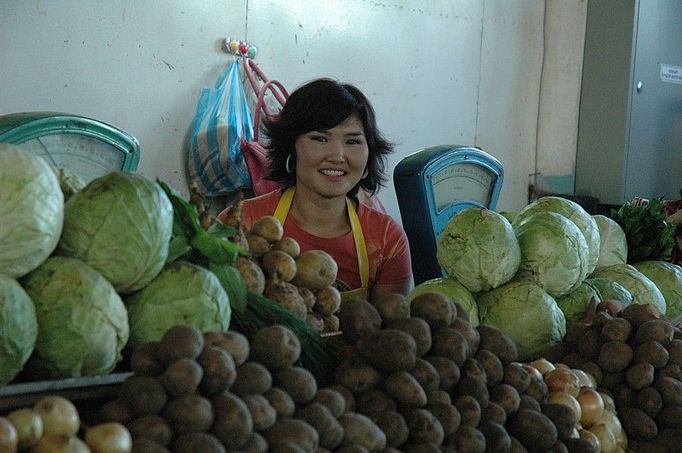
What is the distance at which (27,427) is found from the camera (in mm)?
931

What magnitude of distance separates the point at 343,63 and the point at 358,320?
292 cm

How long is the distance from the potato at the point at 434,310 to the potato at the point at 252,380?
0.38 metres

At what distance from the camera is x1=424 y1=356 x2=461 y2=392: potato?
133 centimetres

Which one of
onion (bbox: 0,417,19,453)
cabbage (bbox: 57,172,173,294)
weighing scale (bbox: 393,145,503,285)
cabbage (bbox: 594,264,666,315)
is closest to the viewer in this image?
onion (bbox: 0,417,19,453)

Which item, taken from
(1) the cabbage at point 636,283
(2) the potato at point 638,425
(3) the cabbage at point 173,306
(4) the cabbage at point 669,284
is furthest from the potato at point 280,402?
(4) the cabbage at point 669,284

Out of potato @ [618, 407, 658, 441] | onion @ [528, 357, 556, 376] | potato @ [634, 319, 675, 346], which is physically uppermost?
potato @ [634, 319, 675, 346]

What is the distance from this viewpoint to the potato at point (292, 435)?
107cm

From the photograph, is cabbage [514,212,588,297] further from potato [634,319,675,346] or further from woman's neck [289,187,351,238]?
woman's neck [289,187,351,238]

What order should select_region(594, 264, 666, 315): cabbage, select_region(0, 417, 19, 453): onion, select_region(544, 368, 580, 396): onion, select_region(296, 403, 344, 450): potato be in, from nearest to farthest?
select_region(0, 417, 19, 453): onion
select_region(296, 403, 344, 450): potato
select_region(544, 368, 580, 396): onion
select_region(594, 264, 666, 315): cabbage

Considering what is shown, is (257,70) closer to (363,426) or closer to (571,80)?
(571,80)

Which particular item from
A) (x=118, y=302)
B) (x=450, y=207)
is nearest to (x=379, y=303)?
(x=118, y=302)

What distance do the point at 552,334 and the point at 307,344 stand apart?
80 cm

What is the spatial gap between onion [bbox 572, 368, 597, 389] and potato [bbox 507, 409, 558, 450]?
33 cm

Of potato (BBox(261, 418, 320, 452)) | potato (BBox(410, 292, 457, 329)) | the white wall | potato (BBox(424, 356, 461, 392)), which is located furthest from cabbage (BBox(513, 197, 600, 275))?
the white wall
